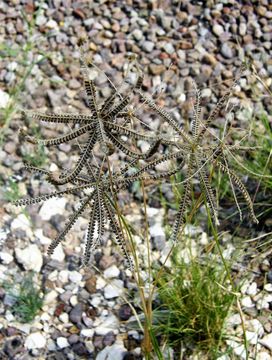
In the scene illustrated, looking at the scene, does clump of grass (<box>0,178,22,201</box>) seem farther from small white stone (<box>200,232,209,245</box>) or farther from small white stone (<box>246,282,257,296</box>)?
small white stone (<box>246,282,257,296</box>)

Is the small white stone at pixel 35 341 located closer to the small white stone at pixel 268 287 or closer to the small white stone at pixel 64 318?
the small white stone at pixel 64 318

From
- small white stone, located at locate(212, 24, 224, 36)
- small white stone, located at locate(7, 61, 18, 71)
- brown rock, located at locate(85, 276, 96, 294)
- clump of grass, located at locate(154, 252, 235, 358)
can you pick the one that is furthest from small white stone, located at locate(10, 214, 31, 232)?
small white stone, located at locate(212, 24, 224, 36)

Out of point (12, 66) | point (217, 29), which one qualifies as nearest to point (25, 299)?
point (12, 66)

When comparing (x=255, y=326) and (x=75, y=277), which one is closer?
(x=255, y=326)

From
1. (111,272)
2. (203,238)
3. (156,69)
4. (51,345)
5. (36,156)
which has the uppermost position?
(156,69)

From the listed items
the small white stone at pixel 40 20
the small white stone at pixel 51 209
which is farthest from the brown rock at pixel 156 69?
the small white stone at pixel 51 209

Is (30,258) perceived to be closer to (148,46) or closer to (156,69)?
(156,69)

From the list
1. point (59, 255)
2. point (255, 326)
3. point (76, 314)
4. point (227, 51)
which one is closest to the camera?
point (255, 326)
